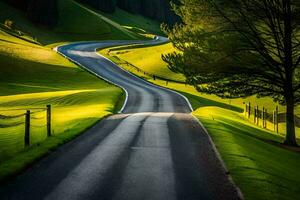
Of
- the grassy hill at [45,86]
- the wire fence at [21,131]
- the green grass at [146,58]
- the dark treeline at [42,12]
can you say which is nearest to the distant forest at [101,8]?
the dark treeline at [42,12]

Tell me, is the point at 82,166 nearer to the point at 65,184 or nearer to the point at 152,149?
the point at 65,184

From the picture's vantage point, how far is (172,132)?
23.4 m

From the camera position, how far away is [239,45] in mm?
27297

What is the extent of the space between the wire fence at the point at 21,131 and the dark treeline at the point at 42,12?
85.4 m

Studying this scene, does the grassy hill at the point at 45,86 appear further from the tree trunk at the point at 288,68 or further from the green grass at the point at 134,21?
the green grass at the point at 134,21

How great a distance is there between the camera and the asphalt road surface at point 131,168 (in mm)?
12484

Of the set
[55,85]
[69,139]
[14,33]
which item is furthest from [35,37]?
[69,139]

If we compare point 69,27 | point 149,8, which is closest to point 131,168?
point 69,27

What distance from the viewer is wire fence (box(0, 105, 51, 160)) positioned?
2142 centimetres

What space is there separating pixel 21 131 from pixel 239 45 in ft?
43.8

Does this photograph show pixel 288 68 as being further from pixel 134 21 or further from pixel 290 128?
pixel 134 21

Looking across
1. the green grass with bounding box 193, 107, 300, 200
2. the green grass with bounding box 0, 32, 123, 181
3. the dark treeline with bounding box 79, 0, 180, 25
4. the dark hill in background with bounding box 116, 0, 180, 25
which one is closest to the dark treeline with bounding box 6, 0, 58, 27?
the green grass with bounding box 0, 32, 123, 181

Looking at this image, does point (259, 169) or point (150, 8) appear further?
point (150, 8)

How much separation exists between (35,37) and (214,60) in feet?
280
